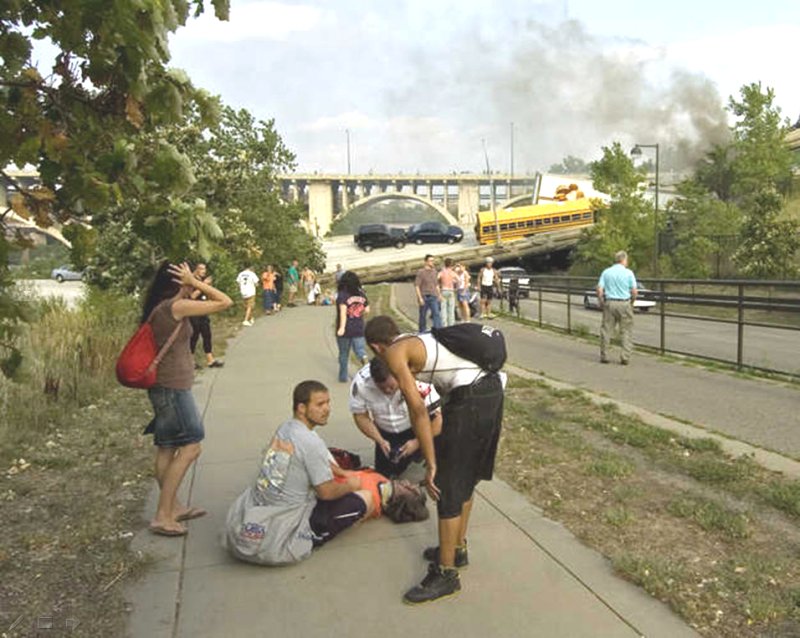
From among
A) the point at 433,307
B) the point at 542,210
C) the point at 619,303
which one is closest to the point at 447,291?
the point at 433,307

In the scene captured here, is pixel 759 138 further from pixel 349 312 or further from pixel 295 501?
pixel 295 501

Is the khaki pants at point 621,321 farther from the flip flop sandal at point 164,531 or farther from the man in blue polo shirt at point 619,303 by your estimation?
the flip flop sandal at point 164,531

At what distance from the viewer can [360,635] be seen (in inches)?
123

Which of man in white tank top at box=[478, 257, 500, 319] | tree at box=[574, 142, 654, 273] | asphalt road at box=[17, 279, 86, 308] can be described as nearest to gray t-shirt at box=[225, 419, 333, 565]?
asphalt road at box=[17, 279, 86, 308]

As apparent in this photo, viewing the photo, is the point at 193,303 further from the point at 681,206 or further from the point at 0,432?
the point at 681,206

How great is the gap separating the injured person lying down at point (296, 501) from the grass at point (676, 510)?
4.40 ft

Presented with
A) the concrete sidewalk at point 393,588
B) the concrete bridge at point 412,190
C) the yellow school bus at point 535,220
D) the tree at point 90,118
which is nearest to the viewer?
the tree at point 90,118

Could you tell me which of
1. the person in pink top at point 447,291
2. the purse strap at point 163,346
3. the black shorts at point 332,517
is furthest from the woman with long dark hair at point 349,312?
the person in pink top at point 447,291

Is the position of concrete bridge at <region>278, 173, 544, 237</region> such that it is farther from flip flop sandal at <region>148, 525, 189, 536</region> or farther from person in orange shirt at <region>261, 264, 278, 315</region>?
flip flop sandal at <region>148, 525, 189, 536</region>

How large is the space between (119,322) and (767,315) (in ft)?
35.1

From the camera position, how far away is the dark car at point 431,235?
197 feet

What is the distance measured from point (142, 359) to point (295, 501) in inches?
46.9

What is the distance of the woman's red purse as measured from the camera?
4.13 meters

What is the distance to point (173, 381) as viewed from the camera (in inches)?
168
